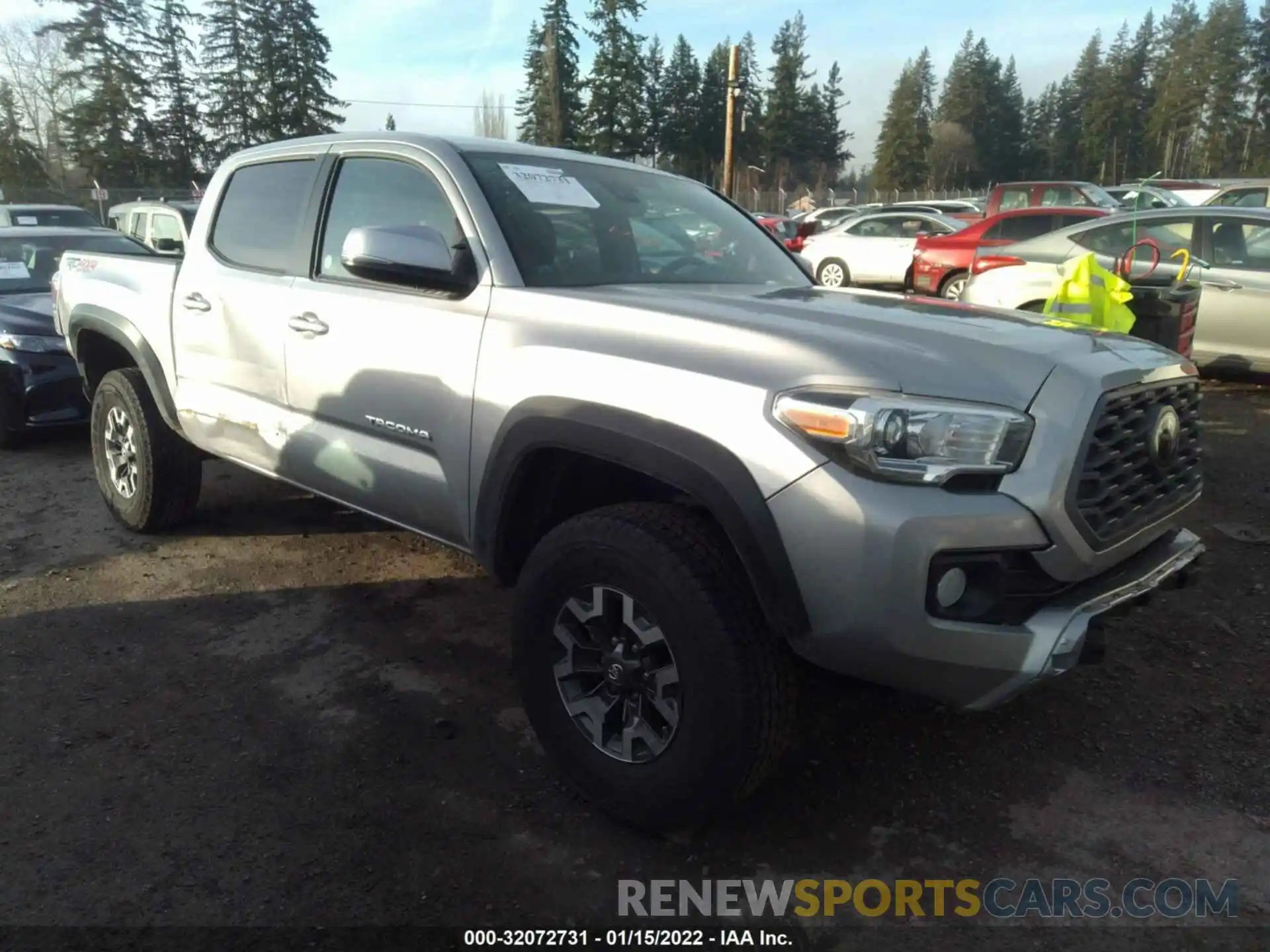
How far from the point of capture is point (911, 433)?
2.13 meters

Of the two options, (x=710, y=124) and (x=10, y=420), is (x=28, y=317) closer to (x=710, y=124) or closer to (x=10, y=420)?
(x=10, y=420)

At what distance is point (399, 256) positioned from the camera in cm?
286

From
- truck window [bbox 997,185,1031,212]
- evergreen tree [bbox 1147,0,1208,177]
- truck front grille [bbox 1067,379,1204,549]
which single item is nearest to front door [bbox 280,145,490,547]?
truck front grille [bbox 1067,379,1204,549]

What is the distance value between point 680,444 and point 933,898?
4.27 feet

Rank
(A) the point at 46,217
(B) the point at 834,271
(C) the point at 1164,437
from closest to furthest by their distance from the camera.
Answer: (C) the point at 1164,437, (A) the point at 46,217, (B) the point at 834,271

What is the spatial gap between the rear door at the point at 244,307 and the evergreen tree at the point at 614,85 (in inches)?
2059

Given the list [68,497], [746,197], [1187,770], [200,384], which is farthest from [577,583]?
[746,197]

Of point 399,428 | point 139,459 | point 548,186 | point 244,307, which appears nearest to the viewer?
point 399,428

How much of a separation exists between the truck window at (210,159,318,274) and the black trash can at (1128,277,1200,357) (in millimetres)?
4215

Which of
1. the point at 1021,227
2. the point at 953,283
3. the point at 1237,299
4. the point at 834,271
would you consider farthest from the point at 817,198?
the point at 1237,299

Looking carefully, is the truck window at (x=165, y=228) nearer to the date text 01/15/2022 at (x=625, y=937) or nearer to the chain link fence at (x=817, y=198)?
the date text 01/15/2022 at (x=625, y=937)

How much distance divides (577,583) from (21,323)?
19.4ft


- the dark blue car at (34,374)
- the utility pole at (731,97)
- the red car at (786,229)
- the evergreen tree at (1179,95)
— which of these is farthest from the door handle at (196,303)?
the evergreen tree at (1179,95)

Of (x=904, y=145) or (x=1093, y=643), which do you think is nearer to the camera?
(x=1093, y=643)
